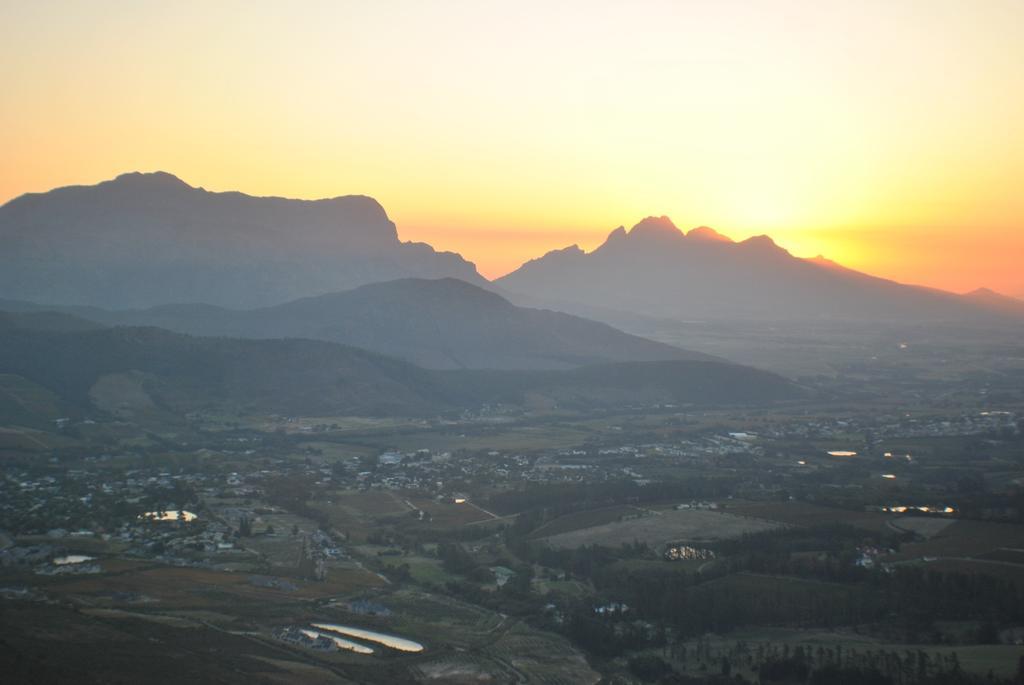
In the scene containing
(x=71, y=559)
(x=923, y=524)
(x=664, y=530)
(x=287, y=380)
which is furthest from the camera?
(x=287, y=380)

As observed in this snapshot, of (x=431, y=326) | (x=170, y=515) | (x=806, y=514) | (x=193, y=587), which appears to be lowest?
(x=193, y=587)

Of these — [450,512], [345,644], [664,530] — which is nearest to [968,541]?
[664,530]

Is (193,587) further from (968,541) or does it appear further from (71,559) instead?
(968,541)

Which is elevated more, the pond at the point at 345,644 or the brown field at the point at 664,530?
the brown field at the point at 664,530

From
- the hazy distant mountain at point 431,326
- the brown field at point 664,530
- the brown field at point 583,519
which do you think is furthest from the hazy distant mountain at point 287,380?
the brown field at point 664,530

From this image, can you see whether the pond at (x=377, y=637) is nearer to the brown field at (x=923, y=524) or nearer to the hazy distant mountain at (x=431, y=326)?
the brown field at (x=923, y=524)

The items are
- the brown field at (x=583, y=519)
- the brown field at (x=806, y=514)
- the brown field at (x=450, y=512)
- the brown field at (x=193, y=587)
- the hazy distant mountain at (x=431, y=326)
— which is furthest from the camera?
the hazy distant mountain at (x=431, y=326)
